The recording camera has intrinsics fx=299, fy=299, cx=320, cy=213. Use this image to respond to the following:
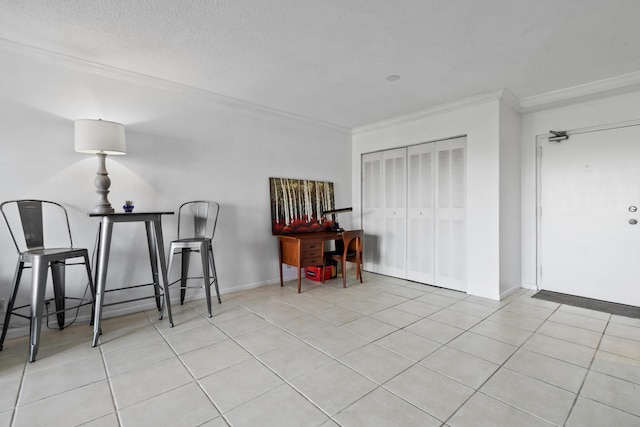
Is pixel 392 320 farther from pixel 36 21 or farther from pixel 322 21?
pixel 36 21

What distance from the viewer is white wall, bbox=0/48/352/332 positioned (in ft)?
8.29

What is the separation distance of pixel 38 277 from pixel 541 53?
14.1ft

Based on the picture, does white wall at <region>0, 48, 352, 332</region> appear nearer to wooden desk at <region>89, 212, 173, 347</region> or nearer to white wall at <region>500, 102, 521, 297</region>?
wooden desk at <region>89, 212, 173, 347</region>

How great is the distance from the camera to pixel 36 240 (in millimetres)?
2494

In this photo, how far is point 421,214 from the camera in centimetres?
414

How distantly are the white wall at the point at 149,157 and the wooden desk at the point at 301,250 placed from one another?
20 cm

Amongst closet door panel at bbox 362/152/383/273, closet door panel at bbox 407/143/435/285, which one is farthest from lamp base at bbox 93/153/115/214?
closet door panel at bbox 407/143/435/285

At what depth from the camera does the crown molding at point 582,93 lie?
9.69 ft

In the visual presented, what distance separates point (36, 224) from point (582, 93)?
5.40 m

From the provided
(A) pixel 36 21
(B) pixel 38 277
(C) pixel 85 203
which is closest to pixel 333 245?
(C) pixel 85 203

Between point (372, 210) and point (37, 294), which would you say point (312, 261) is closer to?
point (372, 210)

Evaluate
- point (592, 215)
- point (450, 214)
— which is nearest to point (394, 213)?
point (450, 214)

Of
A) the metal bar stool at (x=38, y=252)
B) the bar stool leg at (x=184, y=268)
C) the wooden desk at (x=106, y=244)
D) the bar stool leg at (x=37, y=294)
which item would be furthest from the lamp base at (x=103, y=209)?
the bar stool leg at (x=184, y=268)

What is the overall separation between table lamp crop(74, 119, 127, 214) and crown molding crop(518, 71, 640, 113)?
14.3 ft
